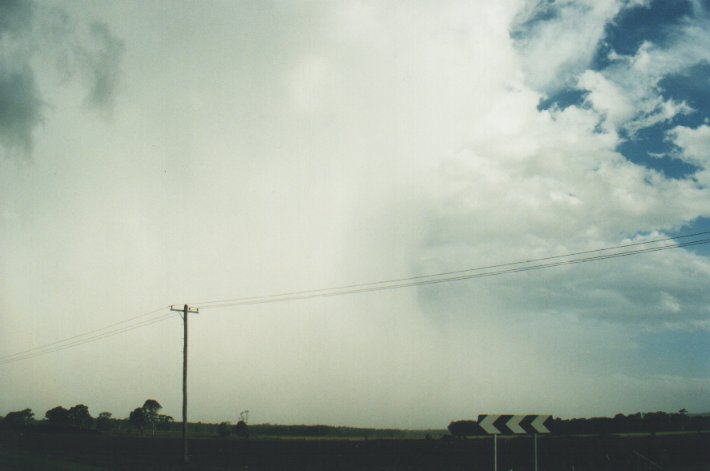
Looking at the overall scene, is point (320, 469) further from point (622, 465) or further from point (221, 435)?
point (221, 435)

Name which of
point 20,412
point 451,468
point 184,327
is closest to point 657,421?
point 451,468

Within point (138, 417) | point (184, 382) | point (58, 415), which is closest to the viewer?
point (184, 382)

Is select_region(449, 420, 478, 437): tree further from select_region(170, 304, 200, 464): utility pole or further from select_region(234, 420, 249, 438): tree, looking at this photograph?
select_region(170, 304, 200, 464): utility pole

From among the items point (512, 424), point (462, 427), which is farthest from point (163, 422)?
point (512, 424)

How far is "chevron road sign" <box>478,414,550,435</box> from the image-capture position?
16.4m

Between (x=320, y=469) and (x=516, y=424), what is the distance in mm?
30944

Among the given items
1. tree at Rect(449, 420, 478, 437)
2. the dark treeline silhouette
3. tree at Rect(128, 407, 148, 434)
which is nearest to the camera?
the dark treeline silhouette

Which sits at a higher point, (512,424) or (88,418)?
(512,424)

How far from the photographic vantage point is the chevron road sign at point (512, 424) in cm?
1644

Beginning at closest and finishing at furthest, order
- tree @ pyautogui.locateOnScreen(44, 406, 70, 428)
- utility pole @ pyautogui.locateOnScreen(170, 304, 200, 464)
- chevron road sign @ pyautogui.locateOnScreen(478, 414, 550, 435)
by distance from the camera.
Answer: chevron road sign @ pyautogui.locateOnScreen(478, 414, 550, 435)
utility pole @ pyautogui.locateOnScreen(170, 304, 200, 464)
tree @ pyautogui.locateOnScreen(44, 406, 70, 428)

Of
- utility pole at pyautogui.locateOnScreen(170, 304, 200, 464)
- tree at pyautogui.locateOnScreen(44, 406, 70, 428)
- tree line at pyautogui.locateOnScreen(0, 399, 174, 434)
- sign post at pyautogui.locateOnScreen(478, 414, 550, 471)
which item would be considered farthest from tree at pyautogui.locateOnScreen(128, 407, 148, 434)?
sign post at pyautogui.locateOnScreen(478, 414, 550, 471)

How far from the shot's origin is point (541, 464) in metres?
45.6

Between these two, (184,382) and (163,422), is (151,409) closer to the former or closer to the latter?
(163,422)

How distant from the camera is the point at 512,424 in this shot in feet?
54.2
